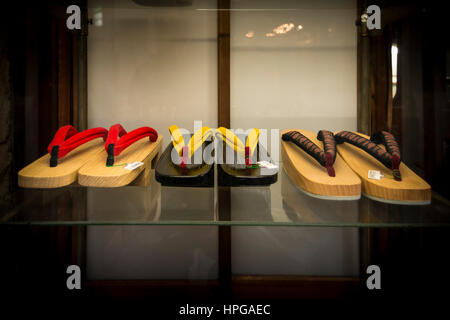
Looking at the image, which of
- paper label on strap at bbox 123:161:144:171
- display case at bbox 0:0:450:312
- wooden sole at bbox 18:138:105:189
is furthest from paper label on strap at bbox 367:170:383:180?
wooden sole at bbox 18:138:105:189

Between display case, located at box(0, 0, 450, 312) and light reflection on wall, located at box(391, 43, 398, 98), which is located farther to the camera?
light reflection on wall, located at box(391, 43, 398, 98)

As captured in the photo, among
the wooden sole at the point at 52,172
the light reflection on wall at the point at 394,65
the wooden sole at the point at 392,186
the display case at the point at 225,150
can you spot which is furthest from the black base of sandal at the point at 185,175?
the light reflection on wall at the point at 394,65

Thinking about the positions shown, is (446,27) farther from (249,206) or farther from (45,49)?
(45,49)

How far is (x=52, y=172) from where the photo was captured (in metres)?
0.52

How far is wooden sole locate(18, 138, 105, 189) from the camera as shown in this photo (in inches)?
19.5

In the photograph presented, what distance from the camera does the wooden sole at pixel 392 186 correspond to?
0.47 meters

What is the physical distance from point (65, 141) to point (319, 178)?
48 centimetres

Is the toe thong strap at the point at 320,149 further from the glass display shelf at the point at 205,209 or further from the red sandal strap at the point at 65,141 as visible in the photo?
the red sandal strap at the point at 65,141

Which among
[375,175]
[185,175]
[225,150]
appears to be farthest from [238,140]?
[375,175]

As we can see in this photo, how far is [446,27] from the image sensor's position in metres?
0.49

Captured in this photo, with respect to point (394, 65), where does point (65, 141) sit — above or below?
below

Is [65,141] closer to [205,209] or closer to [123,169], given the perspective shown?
[123,169]

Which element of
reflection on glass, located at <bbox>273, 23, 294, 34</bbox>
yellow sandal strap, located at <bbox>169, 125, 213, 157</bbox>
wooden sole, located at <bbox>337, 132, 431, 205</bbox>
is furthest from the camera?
reflection on glass, located at <bbox>273, 23, 294, 34</bbox>

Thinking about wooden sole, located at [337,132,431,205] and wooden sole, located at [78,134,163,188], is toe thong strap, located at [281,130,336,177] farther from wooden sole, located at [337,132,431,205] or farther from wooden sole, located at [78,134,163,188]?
wooden sole, located at [78,134,163,188]
